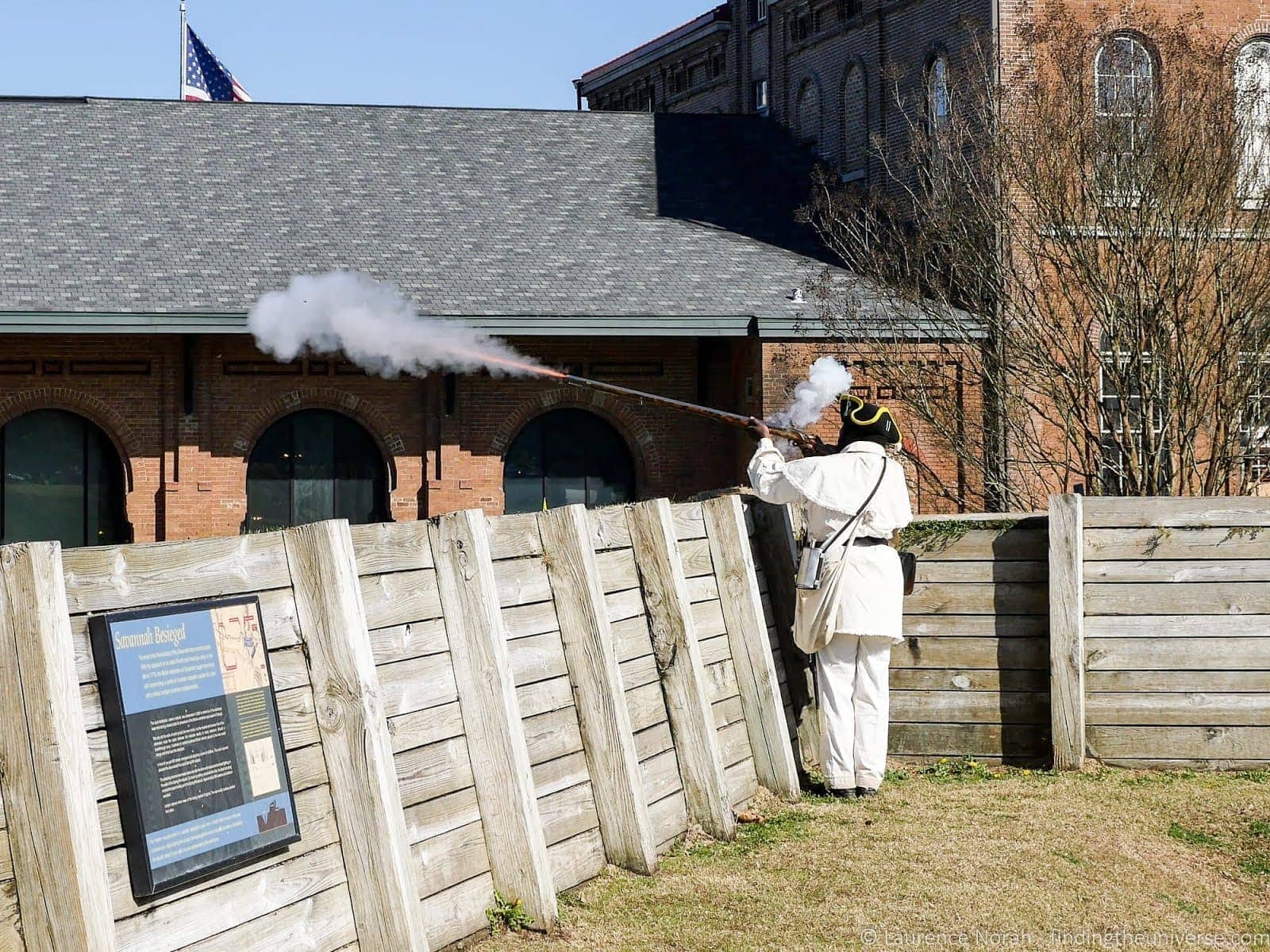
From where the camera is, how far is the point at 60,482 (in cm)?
1900

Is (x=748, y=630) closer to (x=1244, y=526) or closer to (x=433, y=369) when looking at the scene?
(x=1244, y=526)

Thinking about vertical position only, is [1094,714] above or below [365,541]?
below

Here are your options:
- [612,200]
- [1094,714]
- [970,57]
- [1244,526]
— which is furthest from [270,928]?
[612,200]

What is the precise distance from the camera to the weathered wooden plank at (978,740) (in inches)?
314

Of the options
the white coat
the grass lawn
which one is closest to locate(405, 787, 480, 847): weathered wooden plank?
the grass lawn

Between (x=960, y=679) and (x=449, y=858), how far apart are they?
3807mm

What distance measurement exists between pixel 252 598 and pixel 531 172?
18975 millimetres

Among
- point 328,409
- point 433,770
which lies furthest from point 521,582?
point 328,409

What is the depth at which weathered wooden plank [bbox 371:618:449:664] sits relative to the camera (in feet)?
16.0

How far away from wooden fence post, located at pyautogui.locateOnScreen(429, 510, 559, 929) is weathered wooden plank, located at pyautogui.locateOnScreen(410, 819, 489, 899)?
0.18 ft

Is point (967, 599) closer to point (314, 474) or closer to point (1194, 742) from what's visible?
point (1194, 742)

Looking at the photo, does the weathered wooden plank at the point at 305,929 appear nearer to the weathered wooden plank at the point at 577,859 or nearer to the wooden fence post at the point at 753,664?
the weathered wooden plank at the point at 577,859

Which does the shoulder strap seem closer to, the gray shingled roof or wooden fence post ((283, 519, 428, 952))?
wooden fence post ((283, 519, 428, 952))

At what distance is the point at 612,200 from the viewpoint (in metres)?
22.1
